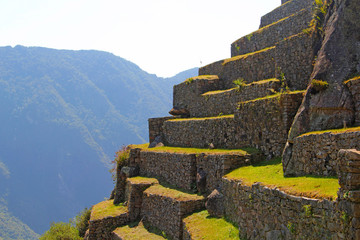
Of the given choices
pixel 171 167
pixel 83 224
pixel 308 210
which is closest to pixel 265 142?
pixel 171 167

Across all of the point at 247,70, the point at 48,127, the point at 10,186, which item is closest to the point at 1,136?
the point at 48,127

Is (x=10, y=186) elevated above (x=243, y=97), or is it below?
below

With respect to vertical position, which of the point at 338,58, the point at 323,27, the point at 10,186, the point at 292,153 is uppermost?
the point at 323,27

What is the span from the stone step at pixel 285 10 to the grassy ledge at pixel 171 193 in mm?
12713

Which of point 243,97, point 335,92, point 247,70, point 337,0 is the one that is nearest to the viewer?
point 335,92

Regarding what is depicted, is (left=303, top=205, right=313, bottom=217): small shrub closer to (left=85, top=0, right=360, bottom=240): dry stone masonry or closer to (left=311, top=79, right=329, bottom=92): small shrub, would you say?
(left=85, top=0, right=360, bottom=240): dry stone masonry

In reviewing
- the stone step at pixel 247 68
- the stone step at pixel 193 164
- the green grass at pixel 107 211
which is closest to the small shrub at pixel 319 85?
the stone step at pixel 193 164

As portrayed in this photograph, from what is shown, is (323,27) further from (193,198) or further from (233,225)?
(193,198)

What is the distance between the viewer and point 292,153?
11.3 meters

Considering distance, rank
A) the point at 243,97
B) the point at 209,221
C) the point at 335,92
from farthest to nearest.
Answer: the point at 243,97 → the point at 209,221 → the point at 335,92

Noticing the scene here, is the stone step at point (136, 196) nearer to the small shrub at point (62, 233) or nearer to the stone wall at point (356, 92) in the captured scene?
the small shrub at point (62, 233)

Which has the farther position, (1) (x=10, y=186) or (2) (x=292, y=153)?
(1) (x=10, y=186)

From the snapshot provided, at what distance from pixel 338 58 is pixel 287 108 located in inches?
104

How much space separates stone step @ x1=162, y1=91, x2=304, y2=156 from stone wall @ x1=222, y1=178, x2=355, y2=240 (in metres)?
2.75
